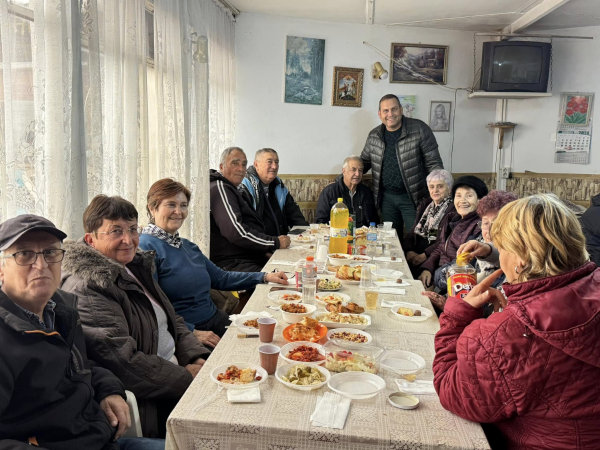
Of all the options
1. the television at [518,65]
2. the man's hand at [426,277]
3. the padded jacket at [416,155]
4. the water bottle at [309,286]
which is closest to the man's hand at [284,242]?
the man's hand at [426,277]

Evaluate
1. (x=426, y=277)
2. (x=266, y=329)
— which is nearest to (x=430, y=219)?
(x=426, y=277)

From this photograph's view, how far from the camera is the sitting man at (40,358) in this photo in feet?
4.21

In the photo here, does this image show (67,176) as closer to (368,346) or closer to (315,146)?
(368,346)

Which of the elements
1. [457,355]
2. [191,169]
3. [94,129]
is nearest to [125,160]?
[94,129]

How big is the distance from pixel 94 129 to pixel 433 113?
15.1 feet

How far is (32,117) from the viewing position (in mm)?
2033

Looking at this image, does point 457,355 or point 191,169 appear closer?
point 457,355

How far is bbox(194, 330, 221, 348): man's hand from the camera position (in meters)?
2.46

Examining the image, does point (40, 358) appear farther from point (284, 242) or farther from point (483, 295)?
point (284, 242)

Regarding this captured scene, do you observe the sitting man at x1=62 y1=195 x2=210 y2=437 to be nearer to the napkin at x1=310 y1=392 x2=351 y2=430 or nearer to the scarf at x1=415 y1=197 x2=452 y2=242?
the napkin at x1=310 y1=392 x2=351 y2=430

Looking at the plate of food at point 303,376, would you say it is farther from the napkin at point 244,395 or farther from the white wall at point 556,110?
the white wall at point 556,110

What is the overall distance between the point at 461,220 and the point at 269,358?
101 inches

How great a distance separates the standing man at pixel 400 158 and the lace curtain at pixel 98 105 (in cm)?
224

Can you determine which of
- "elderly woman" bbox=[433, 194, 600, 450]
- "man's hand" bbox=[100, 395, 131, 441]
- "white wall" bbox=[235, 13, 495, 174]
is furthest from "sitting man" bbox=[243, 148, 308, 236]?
"elderly woman" bbox=[433, 194, 600, 450]
